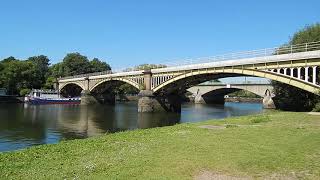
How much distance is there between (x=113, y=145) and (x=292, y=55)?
28.5m

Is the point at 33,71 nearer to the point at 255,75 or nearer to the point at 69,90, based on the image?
the point at 69,90

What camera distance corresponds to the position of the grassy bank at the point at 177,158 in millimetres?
12164

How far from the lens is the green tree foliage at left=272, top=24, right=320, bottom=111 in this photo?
168 ft

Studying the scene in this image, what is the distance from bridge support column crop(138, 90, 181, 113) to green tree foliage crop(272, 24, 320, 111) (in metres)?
19.0

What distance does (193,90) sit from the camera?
123 m

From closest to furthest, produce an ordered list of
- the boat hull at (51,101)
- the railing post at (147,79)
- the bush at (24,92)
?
the railing post at (147,79) → the boat hull at (51,101) → the bush at (24,92)

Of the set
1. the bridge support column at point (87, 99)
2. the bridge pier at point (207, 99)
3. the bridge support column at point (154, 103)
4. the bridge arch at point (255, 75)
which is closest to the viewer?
the bridge arch at point (255, 75)

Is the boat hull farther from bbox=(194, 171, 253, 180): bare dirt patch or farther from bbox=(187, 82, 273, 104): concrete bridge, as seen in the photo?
bbox=(194, 171, 253, 180): bare dirt patch

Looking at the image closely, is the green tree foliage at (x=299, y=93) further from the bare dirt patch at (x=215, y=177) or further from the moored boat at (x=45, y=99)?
the moored boat at (x=45, y=99)

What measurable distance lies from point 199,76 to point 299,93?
51.5ft

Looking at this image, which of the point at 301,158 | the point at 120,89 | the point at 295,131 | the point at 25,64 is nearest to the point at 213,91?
the point at 120,89

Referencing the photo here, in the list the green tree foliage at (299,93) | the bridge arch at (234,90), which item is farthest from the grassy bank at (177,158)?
the bridge arch at (234,90)

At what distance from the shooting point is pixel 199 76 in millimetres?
62062

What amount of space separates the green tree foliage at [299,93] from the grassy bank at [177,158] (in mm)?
33508
